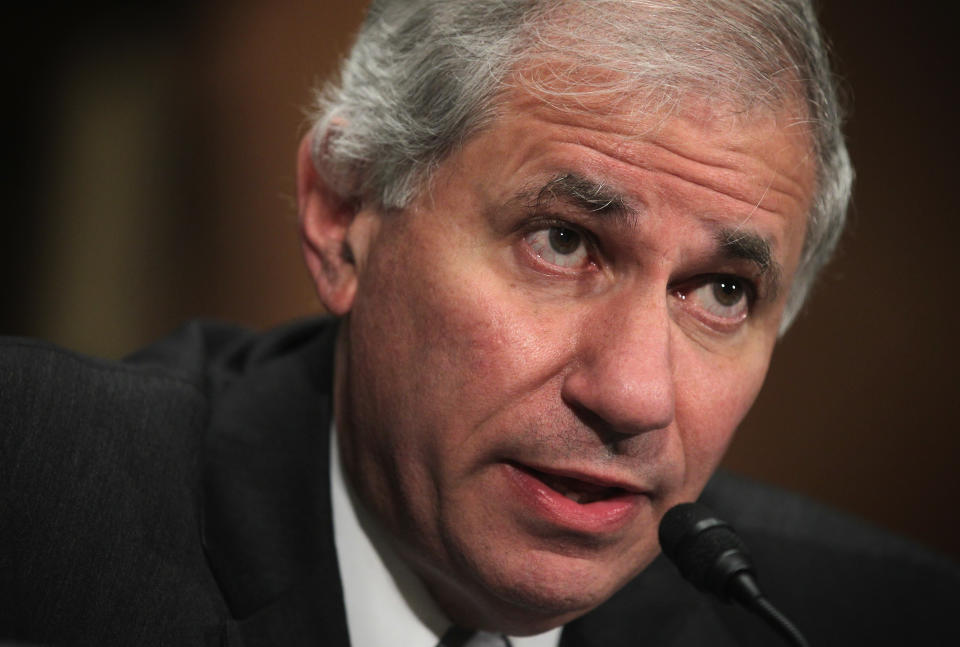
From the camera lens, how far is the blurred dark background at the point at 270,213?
3170 mm

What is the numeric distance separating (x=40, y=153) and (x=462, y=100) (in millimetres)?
2153

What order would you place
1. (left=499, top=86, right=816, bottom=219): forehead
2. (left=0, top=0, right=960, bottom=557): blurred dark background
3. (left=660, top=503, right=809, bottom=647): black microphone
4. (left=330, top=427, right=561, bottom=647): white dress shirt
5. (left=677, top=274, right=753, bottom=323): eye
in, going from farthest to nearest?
(left=0, top=0, right=960, bottom=557): blurred dark background, (left=330, top=427, right=561, bottom=647): white dress shirt, (left=677, top=274, right=753, bottom=323): eye, (left=499, top=86, right=816, bottom=219): forehead, (left=660, top=503, right=809, bottom=647): black microphone

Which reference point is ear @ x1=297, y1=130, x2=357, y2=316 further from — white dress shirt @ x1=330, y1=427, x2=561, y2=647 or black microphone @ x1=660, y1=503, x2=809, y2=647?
black microphone @ x1=660, y1=503, x2=809, y2=647

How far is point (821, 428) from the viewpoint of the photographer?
3355 mm

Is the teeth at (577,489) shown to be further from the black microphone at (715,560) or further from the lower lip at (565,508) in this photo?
the black microphone at (715,560)

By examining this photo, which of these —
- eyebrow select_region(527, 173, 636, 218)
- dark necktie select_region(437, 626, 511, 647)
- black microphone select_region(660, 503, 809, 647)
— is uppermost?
eyebrow select_region(527, 173, 636, 218)

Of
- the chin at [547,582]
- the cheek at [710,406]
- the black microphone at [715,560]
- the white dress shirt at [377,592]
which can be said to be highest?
the cheek at [710,406]

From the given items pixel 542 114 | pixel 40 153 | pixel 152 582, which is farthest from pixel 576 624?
pixel 40 153

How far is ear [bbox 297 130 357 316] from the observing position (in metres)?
1.67

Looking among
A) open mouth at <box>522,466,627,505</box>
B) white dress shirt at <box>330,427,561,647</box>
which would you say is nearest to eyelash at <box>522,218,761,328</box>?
open mouth at <box>522,466,627,505</box>

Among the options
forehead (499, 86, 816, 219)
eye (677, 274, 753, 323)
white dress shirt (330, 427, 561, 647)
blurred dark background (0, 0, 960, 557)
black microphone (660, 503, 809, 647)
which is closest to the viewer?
black microphone (660, 503, 809, 647)

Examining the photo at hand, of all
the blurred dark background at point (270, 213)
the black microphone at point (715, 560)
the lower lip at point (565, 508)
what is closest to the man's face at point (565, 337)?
the lower lip at point (565, 508)

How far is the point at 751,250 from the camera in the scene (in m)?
1.49

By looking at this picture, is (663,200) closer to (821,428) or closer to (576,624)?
(576,624)
